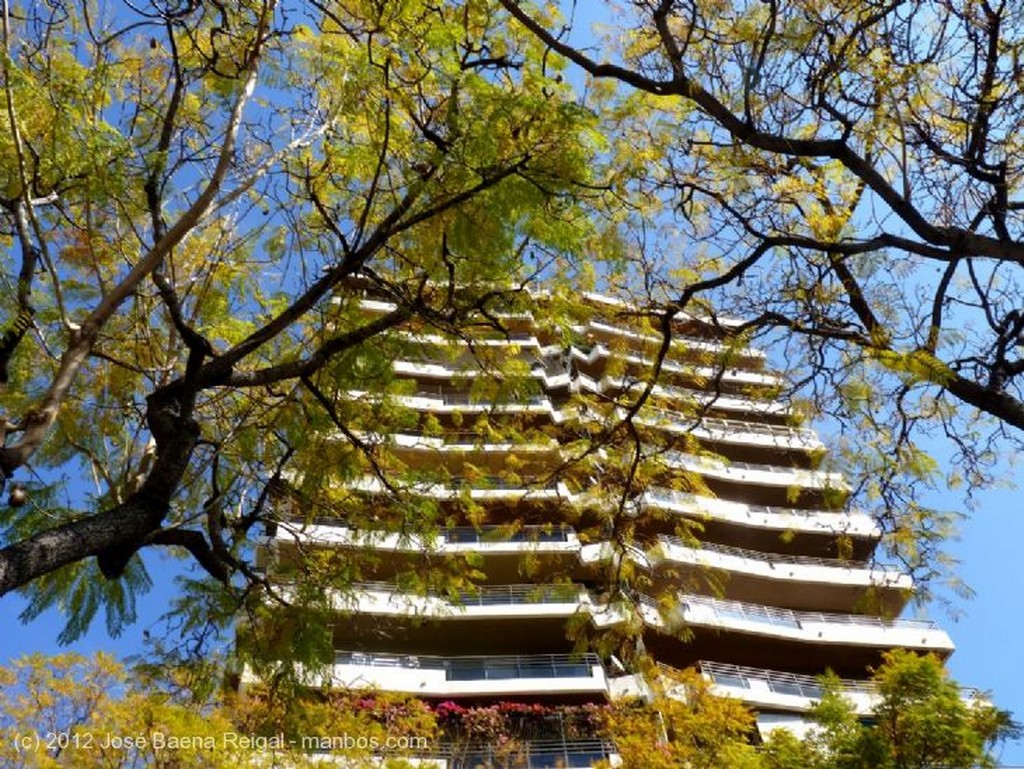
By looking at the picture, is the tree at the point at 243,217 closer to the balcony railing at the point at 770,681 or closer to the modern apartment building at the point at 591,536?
the modern apartment building at the point at 591,536

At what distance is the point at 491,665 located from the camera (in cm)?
1989

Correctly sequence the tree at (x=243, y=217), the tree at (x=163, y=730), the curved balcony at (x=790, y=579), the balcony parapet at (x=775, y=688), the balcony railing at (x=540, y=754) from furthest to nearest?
the curved balcony at (x=790, y=579) < the balcony parapet at (x=775, y=688) < the balcony railing at (x=540, y=754) < the tree at (x=163, y=730) < the tree at (x=243, y=217)

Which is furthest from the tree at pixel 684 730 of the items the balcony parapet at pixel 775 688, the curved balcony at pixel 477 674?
the balcony parapet at pixel 775 688

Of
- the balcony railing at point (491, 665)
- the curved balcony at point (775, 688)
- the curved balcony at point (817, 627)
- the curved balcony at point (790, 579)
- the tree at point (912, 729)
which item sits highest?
the curved balcony at point (790, 579)

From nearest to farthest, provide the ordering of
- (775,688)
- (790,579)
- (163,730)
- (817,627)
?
(163,730) → (775,688) → (817,627) → (790,579)

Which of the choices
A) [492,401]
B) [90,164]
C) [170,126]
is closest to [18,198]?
[90,164]

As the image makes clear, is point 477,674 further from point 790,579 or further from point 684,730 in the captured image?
point 790,579

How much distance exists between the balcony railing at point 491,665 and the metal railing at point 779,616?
3.64m

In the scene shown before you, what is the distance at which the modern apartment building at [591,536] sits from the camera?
697cm

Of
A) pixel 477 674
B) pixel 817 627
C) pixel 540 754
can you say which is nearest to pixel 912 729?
pixel 540 754

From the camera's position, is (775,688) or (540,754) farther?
(775,688)

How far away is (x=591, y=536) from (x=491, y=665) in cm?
1028

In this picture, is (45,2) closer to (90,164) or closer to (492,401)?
(90,164)

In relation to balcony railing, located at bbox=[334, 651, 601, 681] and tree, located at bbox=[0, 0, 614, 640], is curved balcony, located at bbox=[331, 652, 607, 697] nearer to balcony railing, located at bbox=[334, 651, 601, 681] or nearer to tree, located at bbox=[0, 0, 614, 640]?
balcony railing, located at bbox=[334, 651, 601, 681]
